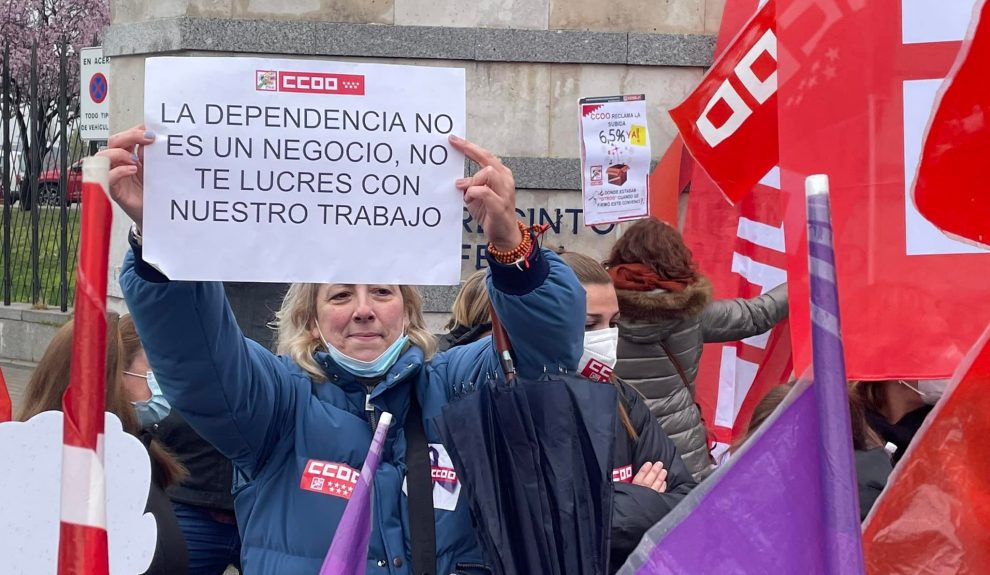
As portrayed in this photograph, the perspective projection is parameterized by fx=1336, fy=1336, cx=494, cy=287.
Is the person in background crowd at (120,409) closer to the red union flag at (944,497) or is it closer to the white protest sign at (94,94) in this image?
the red union flag at (944,497)

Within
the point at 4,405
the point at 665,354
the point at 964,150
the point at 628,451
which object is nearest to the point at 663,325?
the point at 665,354

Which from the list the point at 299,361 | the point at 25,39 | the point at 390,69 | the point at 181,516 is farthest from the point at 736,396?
the point at 25,39

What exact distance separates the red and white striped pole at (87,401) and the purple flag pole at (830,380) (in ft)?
2.63

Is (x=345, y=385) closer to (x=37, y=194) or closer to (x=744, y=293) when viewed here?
(x=744, y=293)

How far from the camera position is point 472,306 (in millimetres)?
4059

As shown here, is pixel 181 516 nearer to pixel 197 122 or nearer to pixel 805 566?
pixel 197 122

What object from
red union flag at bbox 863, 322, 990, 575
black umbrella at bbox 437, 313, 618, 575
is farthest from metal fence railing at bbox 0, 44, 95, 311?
red union flag at bbox 863, 322, 990, 575

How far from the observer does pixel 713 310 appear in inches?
223

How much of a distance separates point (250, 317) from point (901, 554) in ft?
17.1

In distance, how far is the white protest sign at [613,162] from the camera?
262 inches

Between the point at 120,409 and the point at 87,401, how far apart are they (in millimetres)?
1663

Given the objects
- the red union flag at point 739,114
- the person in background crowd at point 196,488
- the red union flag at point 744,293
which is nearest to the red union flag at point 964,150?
the red union flag at point 739,114

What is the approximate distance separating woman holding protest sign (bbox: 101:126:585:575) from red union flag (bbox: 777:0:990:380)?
53 cm

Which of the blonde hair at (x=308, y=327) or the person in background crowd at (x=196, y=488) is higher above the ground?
the blonde hair at (x=308, y=327)
